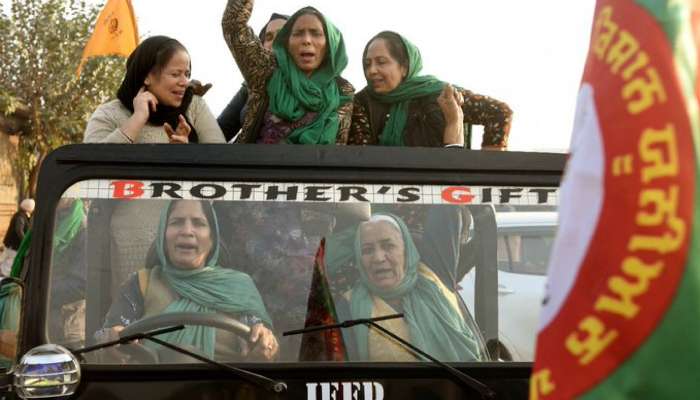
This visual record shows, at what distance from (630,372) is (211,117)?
10.9ft

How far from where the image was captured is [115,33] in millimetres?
8555

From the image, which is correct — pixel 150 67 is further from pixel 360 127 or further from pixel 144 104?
pixel 360 127

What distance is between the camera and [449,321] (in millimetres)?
3615

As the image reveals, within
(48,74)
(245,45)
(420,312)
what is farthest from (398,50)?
(48,74)

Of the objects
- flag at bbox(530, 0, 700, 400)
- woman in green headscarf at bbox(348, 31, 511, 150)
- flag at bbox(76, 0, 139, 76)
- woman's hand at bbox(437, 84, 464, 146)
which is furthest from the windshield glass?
flag at bbox(76, 0, 139, 76)

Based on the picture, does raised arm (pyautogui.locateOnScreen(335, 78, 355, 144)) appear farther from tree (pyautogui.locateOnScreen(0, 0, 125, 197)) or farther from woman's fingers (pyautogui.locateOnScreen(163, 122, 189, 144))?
tree (pyautogui.locateOnScreen(0, 0, 125, 197))

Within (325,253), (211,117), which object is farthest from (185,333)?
(211,117)

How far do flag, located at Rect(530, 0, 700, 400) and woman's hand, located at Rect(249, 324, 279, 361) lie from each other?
5.97 feet

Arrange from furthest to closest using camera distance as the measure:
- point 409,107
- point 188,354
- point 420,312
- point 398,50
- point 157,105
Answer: point 398,50 → point 409,107 → point 157,105 → point 420,312 → point 188,354

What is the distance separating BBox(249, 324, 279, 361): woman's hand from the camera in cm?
346

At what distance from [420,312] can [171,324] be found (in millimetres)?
707

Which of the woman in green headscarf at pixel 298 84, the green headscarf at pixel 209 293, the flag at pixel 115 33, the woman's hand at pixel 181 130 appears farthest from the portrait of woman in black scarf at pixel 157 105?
the flag at pixel 115 33

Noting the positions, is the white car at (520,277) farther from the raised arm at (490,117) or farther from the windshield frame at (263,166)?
the raised arm at (490,117)

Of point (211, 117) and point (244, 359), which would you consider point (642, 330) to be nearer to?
point (244, 359)
